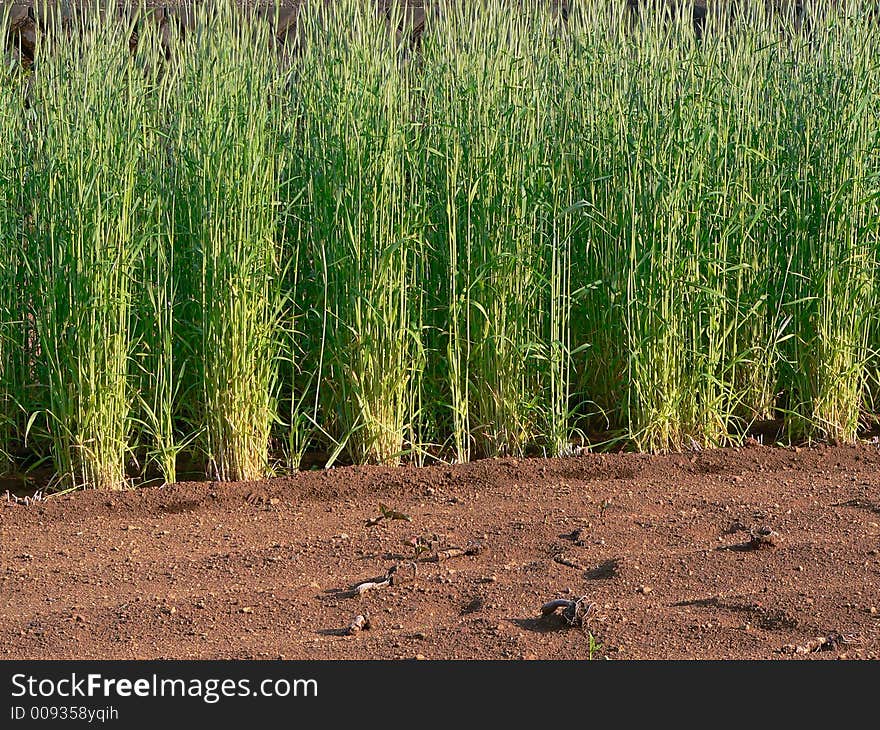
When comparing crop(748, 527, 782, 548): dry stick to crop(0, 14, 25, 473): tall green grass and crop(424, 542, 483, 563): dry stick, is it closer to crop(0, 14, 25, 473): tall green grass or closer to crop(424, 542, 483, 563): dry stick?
crop(424, 542, 483, 563): dry stick

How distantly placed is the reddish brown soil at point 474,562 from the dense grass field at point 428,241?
0.24 meters

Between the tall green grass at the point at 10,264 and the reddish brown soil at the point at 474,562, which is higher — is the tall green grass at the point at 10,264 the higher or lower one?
the higher one

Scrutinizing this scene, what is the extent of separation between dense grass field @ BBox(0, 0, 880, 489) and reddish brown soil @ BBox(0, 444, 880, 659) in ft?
0.80

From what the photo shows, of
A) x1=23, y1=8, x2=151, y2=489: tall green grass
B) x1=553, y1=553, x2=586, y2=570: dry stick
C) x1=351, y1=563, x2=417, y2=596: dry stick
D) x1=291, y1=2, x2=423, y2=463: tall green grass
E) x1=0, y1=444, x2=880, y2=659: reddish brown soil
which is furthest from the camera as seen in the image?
x1=291, y1=2, x2=423, y2=463: tall green grass

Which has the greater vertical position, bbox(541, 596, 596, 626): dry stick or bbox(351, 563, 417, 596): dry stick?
bbox(541, 596, 596, 626): dry stick

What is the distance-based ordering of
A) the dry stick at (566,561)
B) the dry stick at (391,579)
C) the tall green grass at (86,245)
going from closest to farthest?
the dry stick at (391,579) → the dry stick at (566,561) → the tall green grass at (86,245)

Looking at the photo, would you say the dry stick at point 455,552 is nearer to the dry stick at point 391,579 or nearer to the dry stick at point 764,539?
the dry stick at point 391,579

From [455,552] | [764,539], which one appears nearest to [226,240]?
[455,552]

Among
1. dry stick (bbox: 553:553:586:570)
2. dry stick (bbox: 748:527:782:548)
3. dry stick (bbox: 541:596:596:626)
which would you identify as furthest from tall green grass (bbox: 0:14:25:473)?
dry stick (bbox: 748:527:782:548)

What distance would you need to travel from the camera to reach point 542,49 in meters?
4.47

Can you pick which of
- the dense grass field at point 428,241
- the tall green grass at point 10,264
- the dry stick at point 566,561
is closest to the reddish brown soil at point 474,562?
the dry stick at point 566,561

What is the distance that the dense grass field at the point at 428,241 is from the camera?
3.97 metres

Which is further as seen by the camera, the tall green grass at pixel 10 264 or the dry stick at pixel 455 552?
the tall green grass at pixel 10 264

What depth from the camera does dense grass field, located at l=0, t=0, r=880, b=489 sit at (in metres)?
3.97
